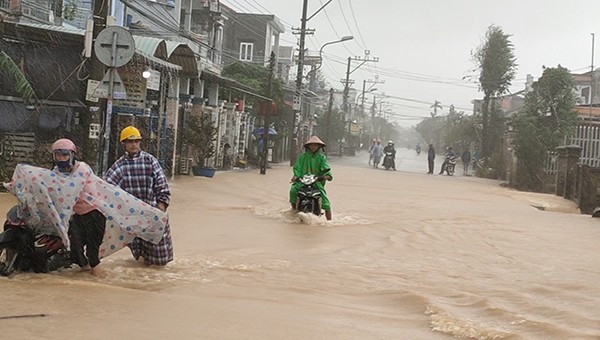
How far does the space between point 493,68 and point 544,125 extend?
18.4 m

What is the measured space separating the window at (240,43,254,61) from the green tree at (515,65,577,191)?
28.1 meters

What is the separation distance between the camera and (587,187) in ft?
68.5

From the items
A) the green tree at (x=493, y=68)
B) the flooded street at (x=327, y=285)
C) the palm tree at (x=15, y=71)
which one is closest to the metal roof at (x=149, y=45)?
the palm tree at (x=15, y=71)

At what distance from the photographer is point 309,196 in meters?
13.4

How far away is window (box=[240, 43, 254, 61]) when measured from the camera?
55250mm

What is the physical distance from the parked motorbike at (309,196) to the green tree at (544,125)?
18.6 m

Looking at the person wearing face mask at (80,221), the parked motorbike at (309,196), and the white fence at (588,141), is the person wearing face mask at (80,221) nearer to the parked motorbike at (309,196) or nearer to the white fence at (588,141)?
the parked motorbike at (309,196)

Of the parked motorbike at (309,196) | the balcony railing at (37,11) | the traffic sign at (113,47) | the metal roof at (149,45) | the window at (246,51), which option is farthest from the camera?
the window at (246,51)

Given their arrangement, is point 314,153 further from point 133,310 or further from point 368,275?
point 133,310

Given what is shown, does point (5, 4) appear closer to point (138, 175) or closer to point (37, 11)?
point (37, 11)

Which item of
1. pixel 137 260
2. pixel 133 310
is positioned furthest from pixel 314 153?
pixel 133 310

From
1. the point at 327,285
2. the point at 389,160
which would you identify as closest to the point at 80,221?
the point at 327,285

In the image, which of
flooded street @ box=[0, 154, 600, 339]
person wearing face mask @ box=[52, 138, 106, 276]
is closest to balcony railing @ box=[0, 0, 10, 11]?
flooded street @ box=[0, 154, 600, 339]

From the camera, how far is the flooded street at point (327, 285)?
590 cm
